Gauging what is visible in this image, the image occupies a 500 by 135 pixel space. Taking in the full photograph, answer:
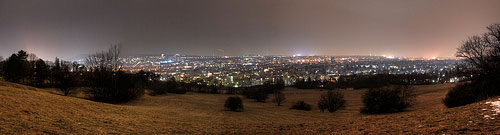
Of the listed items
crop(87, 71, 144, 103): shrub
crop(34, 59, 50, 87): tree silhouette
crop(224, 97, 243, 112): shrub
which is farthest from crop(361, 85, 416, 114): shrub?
crop(34, 59, 50, 87): tree silhouette

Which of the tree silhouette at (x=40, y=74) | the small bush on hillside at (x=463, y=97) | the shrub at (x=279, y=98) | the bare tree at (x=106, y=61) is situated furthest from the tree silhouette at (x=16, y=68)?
the small bush on hillside at (x=463, y=97)

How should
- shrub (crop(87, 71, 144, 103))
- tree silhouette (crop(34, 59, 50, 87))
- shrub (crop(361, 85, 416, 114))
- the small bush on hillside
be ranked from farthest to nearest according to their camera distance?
tree silhouette (crop(34, 59, 50, 87)) → shrub (crop(87, 71, 144, 103)) → shrub (crop(361, 85, 416, 114)) → the small bush on hillside

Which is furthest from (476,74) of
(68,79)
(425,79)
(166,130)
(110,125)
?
(425,79)

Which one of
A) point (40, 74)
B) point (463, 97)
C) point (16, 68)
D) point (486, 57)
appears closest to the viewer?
point (463, 97)

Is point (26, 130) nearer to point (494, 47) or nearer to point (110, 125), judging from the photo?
point (110, 125)

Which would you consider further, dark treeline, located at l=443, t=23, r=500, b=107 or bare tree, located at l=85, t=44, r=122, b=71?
bare tree, located at l=85, t=44, r=122, b=71

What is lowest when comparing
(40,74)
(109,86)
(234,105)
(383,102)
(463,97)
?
(234,105)

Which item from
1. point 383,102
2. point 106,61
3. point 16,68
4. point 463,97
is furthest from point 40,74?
point 463,97

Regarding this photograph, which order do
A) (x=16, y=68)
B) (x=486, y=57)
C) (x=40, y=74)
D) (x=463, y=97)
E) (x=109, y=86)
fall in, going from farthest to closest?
(x=40, y=74), (x=16, y=68), (x=109, y=86), (x=486, y=57), (x=463, y=97)

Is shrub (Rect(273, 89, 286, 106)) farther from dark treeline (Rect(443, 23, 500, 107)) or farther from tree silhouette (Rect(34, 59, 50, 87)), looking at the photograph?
tree silhouette (Rect(34, 59, 50, 87))

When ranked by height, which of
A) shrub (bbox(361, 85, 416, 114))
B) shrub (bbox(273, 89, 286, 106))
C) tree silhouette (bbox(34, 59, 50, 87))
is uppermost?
tree silhouette (bbox(34, 59, 50, 87))

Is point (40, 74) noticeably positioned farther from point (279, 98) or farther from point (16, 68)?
point (279, 98)
